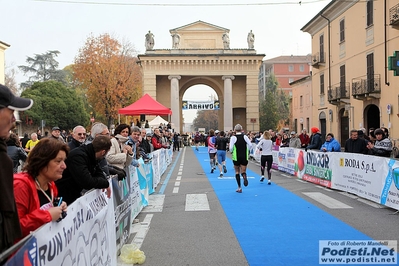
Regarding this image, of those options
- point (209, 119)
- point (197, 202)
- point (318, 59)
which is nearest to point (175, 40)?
point (318, 59)

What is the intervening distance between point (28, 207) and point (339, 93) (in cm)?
3319

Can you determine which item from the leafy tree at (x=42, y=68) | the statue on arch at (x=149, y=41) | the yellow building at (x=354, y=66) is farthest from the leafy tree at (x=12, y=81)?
the yellow building at (x=354, y=66)

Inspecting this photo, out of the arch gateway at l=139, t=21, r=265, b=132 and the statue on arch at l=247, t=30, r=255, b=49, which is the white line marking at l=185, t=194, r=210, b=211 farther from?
the statue on arch at l=247, t=30, r=255, b=49

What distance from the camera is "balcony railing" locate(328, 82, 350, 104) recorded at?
33219 millimetres

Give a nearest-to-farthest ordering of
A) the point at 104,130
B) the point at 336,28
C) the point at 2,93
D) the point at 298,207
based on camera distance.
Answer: the point at 2,93 < the point at 104,130 < the point at 298,207 < the point at 336,28

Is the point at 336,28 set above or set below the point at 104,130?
above

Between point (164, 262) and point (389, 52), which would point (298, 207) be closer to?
point (164, 262)

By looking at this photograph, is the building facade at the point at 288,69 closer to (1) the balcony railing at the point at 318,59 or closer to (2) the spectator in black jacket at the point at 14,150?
(1) the balcony railing at the point at 318,59

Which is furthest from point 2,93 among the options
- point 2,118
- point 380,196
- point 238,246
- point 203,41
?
point 203,41

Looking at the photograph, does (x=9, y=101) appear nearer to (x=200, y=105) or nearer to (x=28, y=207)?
(x=28, y=207)

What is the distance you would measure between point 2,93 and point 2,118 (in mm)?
157

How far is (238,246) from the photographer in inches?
270

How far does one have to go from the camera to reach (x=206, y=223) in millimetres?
8695

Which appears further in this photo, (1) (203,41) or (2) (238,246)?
(1) (203,41)
